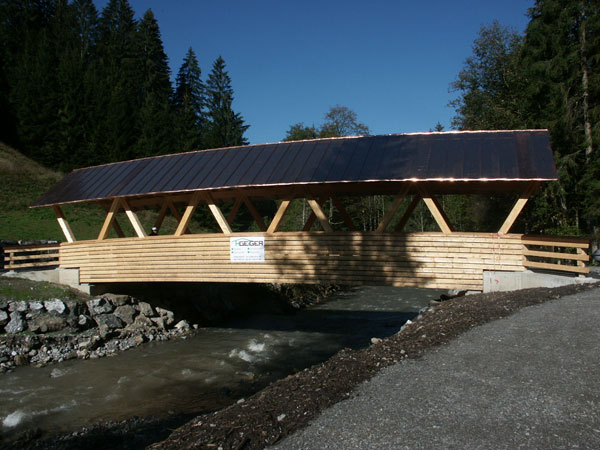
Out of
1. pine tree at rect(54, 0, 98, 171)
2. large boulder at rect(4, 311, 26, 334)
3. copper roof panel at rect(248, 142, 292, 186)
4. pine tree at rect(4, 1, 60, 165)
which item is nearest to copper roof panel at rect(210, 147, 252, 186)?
copper roof panel at rect(248, 142, 292, 186)

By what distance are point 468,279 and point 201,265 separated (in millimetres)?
6850

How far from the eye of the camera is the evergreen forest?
19016mm

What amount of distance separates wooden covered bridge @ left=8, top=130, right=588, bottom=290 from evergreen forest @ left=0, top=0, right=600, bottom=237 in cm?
867

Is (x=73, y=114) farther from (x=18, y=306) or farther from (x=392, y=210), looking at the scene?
(x=392, y=210)

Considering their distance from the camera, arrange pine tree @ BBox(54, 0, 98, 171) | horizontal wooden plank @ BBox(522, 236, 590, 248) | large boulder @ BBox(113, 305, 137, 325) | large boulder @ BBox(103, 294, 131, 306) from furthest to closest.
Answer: pine tree @ BBox(54, 0, 98, 171) < large boulder @ BBox(103, 294, 131, 306) < large boulder @ BBox(113, 305, 137, 325) < horizontal wooden plank @ BBox(522, 236, 590, 248)

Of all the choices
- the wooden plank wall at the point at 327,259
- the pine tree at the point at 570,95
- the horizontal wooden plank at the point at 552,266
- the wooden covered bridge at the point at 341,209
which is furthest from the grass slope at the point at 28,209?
the pine tree at the point at 570,95

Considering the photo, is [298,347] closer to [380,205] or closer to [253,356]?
[253,356]

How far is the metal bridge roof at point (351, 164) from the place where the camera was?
991 centimetres

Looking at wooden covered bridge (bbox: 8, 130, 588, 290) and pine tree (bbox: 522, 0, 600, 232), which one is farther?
pine tree (bbox: 522, 0, 600, 232)

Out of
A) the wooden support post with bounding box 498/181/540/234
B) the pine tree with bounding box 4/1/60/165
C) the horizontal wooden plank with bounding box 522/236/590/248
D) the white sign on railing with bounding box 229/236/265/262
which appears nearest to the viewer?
the horizontal wooden plank with bounding box 522/236/590/248

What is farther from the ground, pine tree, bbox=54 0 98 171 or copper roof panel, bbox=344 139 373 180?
pine tree, bbox=54 0 98 171

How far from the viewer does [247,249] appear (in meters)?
12.0

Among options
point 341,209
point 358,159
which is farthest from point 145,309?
point 358,159

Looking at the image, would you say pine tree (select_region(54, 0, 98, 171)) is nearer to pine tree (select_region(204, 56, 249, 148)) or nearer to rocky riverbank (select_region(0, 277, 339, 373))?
pine tree (select_region(204, 56, 249, 148))
